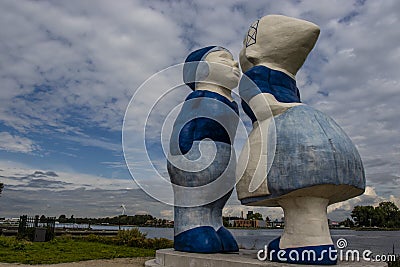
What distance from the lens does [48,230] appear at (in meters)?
18.2

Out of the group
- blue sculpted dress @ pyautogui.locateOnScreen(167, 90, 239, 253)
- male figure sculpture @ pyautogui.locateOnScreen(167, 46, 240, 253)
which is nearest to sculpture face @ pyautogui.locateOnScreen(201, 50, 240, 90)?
male figure sculpture @ pyautogui.locateOnScreen(167, 46, 240, 253)

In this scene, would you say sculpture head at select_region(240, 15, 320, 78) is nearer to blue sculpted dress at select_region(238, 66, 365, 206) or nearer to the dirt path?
blue sculpted dress at select_region(238, 66, 365, 206)

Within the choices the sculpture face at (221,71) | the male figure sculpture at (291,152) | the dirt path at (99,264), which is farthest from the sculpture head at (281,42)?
the dirt path at (99,264)

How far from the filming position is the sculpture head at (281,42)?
7.74 metres

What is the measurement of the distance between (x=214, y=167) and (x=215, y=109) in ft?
4.35

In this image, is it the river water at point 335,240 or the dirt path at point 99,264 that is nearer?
the dirt path at point 99,264

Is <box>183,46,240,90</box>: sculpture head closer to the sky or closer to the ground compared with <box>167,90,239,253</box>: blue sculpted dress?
closer to the sky

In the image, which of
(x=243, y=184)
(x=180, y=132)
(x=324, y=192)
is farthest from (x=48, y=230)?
(x=324, y=192)

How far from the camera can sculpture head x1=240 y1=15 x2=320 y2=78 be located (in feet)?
25.4

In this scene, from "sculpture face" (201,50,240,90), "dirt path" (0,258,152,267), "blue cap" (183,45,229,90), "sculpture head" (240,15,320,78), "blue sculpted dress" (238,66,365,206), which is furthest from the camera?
"dirt path" (0,258,152,267)

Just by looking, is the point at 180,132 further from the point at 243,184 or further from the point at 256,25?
the point at 256,25

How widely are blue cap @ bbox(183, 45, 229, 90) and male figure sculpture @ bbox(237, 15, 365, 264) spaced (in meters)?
1.50

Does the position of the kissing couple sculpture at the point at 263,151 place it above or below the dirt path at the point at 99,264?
above

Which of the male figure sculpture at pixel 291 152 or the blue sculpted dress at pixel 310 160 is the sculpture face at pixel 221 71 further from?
the blue sculpted dress at pixel 310 160
